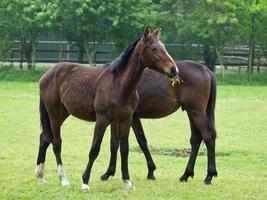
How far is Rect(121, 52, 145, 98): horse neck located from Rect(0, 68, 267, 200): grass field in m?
1.36

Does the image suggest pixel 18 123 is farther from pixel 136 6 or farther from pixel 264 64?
pixel 264 64

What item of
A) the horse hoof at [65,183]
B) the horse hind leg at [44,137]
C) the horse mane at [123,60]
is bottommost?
the horse hoof at [65,183]

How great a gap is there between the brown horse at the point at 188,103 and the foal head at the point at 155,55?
4.85 ft

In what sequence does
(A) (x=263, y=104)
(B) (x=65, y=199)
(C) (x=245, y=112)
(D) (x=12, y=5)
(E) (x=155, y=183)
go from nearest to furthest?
(B) (x=65, y=199)
(E) (x=155, y=183)
(C) (x=245, y=112)
(A) (x=263, y=104)
(D) (x=12, y=5)

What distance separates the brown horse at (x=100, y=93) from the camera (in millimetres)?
8484

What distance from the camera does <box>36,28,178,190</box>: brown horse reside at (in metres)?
8.48

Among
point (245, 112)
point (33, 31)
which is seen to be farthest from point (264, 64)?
point (245, 112)

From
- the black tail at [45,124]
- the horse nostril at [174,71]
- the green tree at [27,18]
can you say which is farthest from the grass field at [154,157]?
the green tree at [27,18]

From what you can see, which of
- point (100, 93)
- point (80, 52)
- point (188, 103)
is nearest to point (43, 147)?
point (100, 93)

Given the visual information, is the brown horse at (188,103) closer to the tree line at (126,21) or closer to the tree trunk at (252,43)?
the tree line at (126,21)

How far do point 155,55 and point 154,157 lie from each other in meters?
5.06

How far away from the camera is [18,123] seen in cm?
1822

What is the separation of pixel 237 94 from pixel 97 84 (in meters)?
20.7

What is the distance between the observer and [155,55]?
8.38 metres
